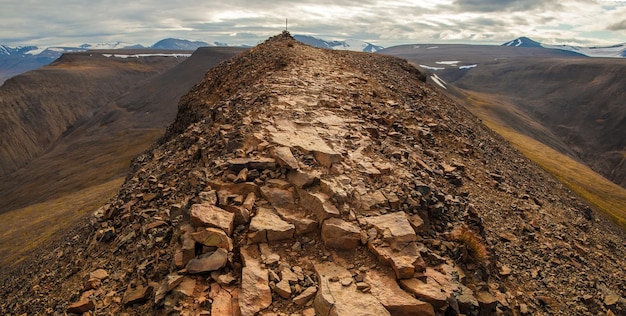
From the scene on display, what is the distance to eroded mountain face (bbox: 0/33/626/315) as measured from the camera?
9.80m

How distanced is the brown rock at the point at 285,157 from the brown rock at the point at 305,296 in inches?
193

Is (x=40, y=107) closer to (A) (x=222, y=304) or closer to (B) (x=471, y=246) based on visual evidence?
(A) (x=222, y=304)

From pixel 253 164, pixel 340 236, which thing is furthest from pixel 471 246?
pixel 253 164

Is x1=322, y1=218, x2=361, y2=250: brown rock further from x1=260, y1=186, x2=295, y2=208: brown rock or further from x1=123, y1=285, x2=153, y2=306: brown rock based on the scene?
x1=123, y1=285, x2=153, y2=306: brown rock

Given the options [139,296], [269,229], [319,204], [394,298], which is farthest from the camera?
[319,204]

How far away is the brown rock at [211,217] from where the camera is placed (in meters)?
10.9

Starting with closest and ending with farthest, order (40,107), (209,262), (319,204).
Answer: (209,262)
(319,204)
(40,107)

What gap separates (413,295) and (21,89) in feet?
689

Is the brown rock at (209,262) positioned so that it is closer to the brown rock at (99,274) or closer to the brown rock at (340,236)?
the brown rock at (340,236)

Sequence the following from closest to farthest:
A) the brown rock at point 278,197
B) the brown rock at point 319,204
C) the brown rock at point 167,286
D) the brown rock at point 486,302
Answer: the brown rock at point 167,286
the brown rock at point 486,302
the brown rock at point 319,204
the brown rock at point 278,197

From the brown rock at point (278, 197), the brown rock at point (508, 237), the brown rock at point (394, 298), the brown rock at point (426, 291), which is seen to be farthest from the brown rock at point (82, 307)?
the brown rock at point (508, 237)

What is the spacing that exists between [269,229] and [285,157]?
3544 mm

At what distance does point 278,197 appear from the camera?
12.3m

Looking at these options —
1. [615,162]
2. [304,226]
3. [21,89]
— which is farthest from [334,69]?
[21,89]
